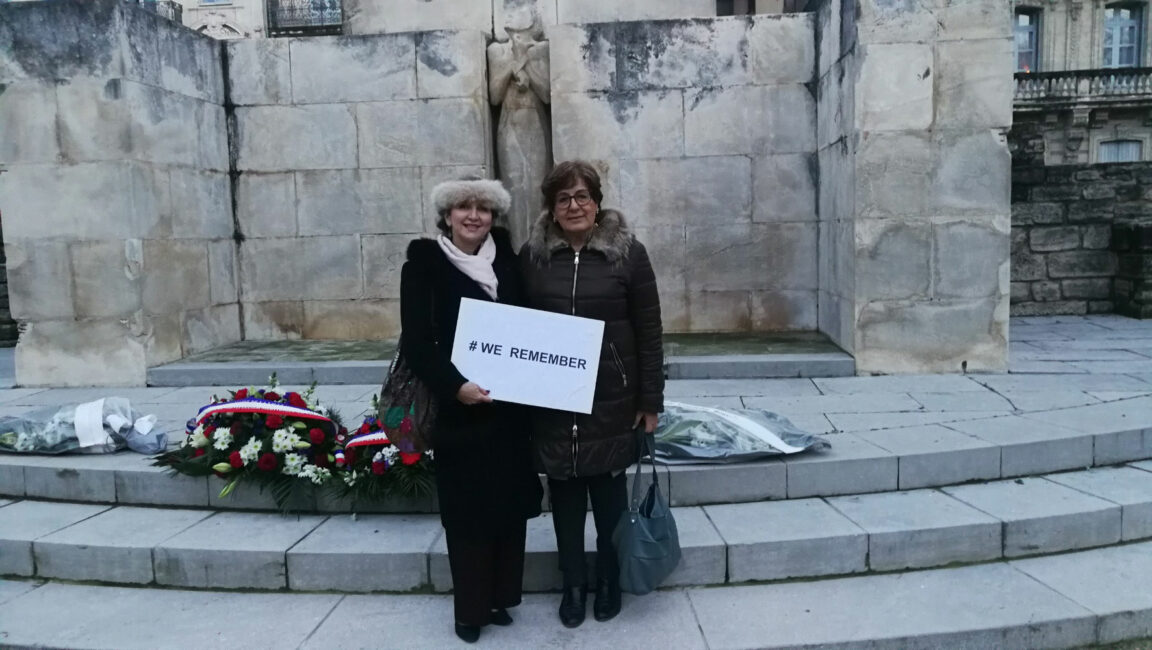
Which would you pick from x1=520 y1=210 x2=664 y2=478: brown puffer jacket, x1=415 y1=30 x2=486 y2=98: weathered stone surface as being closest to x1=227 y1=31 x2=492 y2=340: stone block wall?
x1=415 y1=30 x2=486 y2=98: weathered stone surface

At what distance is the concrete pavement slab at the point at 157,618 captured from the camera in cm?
352

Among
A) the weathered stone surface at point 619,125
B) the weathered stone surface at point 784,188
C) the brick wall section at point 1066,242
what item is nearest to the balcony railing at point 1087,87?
the brick wall section at point 1066,242

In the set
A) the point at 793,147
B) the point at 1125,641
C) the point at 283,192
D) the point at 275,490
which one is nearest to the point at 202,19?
the point at 283,192

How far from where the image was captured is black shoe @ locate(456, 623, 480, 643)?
11.3ft

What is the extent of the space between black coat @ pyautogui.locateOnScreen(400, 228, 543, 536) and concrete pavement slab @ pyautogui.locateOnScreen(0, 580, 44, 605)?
2.33 metres

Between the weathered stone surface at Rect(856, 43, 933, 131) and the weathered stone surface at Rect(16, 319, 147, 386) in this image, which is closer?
the weathered stone surface at Rect(856, 43, 933, 131)

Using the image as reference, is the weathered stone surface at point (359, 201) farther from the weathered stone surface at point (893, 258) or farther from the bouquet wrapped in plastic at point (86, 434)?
the weathered stone surface at point (893, 258)

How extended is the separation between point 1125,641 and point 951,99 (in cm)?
433

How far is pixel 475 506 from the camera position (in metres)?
3.32

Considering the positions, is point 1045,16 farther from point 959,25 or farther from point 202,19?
point 202,19

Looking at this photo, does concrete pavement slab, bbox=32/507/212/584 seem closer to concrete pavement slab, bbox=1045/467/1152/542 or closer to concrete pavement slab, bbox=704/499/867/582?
concrete pavement slab, bbox=704/499/867/582

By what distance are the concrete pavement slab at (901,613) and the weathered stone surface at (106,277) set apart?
5570 millimetres

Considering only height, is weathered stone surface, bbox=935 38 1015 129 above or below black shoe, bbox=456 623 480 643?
above

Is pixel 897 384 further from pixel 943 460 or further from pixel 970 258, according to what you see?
pixel 943 460
